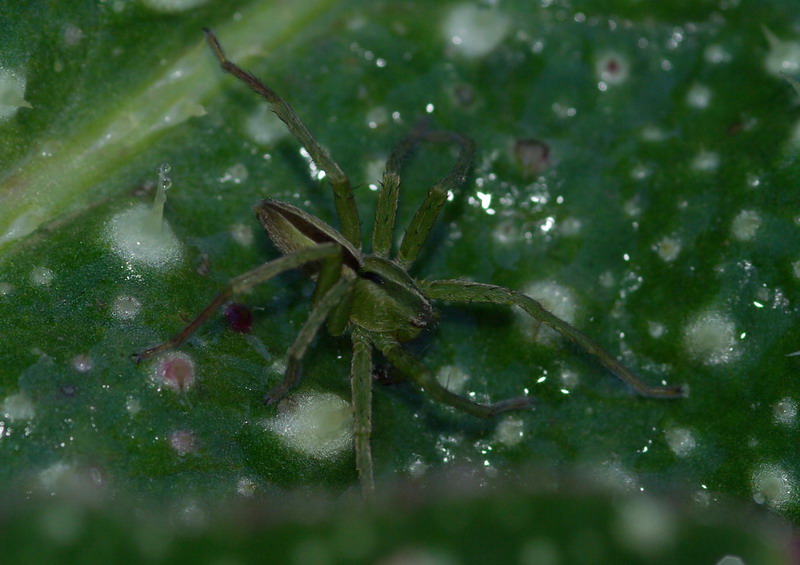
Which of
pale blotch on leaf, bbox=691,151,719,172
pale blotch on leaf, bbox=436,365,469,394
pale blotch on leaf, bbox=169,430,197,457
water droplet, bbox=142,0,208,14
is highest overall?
water droplet, bbox=142,0,208,14

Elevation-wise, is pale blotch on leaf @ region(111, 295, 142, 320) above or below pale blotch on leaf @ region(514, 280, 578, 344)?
above

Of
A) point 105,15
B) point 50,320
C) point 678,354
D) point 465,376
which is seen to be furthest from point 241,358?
point 678,354

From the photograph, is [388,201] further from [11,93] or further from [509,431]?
[11,93]

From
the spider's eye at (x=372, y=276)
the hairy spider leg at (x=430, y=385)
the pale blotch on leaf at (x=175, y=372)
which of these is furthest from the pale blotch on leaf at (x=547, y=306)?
the pale blotch on leaf at (x=175, y=372)

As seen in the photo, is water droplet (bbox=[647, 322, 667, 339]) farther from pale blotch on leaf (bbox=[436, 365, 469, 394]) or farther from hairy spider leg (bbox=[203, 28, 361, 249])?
hairy spider leg (bbox=[203, 28, 361, 249])

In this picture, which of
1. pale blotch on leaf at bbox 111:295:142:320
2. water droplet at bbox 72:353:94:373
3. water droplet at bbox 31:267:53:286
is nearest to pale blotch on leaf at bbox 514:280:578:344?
pale blotch on leaf at bbox 111:295:142:320

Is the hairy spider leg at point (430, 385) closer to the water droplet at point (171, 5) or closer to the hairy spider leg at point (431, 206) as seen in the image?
the hairy spider leg at point (431, 206)
